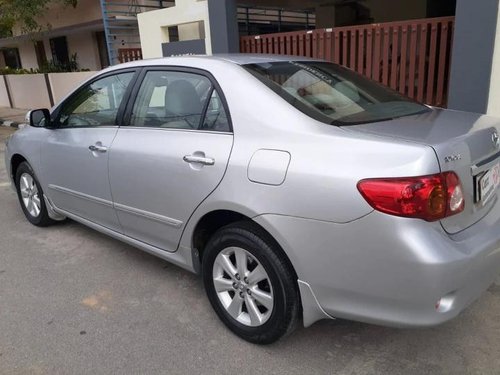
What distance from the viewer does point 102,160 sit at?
3395mm

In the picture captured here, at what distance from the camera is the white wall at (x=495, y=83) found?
4.83m

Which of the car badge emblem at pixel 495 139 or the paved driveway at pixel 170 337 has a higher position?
the car badge emblem at pixel 495 139

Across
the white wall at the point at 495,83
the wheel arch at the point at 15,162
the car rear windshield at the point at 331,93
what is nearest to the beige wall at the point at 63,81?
the wheel arch at the point at 15,162

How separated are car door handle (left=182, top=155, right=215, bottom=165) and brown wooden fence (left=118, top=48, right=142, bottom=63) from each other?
7.99 metres

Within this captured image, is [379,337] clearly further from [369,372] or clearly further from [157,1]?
[157,1]

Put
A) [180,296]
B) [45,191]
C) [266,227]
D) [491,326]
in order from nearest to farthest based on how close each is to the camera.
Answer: [266,227] → [491,326] → [180,296] → [45,191]

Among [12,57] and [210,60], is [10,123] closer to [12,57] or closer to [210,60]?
[12,57]

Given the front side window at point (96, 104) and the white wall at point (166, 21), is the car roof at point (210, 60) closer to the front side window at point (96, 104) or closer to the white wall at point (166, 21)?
the front side window at point (96, 104)

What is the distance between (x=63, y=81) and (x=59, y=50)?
430cm

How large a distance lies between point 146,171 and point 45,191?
177cm

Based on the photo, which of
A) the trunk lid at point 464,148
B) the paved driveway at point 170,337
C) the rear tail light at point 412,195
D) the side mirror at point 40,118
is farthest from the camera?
the side mirror at point 40,118

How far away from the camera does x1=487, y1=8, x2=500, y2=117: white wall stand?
15.9 feet

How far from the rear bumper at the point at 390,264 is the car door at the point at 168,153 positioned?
0.60m

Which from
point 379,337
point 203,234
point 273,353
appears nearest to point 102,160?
point 203,234
